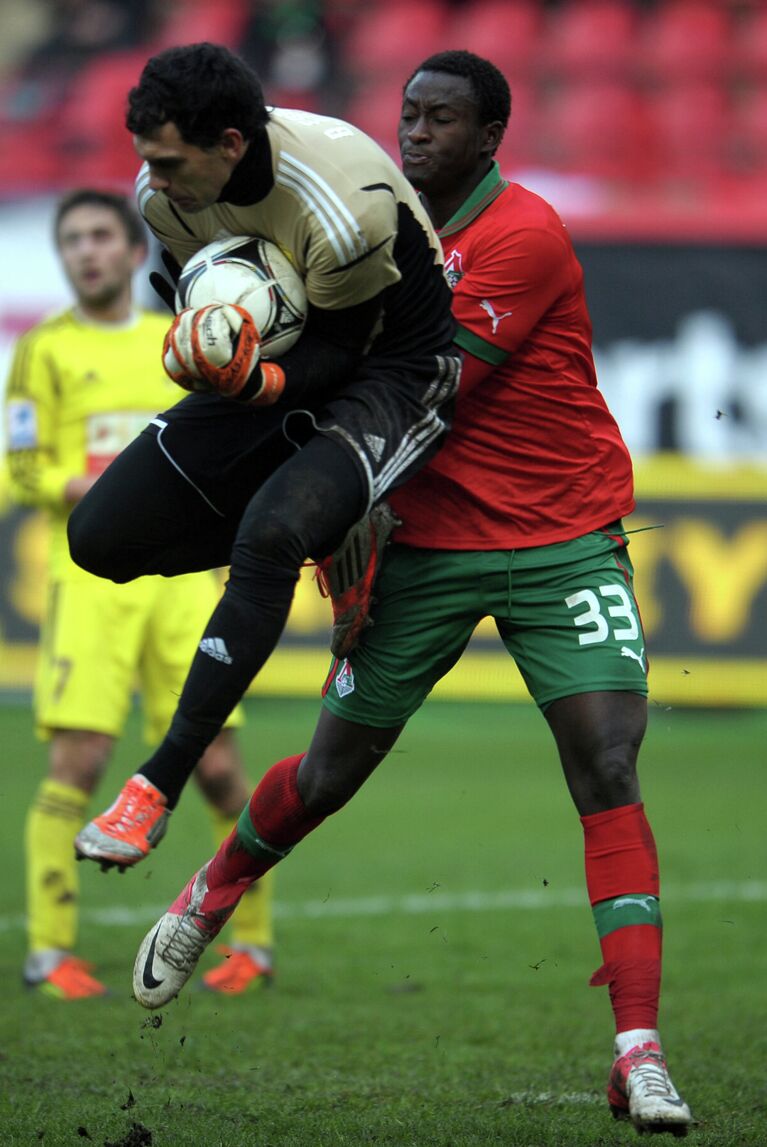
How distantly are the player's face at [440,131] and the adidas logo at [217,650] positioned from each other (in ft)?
4.32

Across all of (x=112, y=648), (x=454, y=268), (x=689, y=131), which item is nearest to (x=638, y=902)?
(x=454, y=268)

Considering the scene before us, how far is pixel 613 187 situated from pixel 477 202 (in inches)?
425

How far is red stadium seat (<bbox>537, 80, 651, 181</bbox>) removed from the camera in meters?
15.2

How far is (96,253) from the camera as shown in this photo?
20.7ft

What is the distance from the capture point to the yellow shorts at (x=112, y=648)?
6105 mm

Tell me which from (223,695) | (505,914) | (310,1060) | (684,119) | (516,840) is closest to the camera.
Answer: (223,695)

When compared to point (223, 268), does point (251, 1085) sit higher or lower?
lower

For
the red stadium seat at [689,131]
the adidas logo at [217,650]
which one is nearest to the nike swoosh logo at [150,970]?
the adidas logo at [217,650]

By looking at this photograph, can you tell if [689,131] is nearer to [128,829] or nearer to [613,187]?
[613,187]

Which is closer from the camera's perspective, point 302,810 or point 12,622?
point 302,810

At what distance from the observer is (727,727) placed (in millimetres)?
12852

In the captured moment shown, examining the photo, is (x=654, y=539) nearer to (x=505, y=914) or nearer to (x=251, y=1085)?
(x=505, y=914)

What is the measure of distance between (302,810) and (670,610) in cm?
811

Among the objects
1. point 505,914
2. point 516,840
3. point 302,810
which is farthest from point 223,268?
point 516,840
